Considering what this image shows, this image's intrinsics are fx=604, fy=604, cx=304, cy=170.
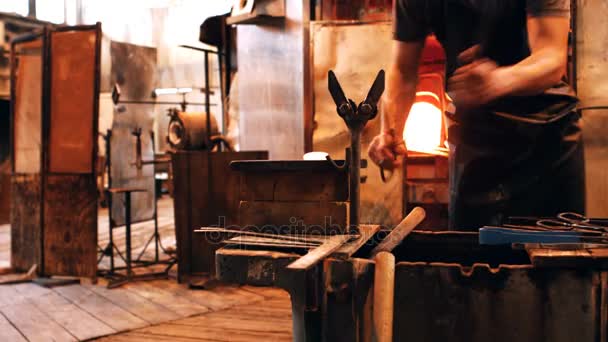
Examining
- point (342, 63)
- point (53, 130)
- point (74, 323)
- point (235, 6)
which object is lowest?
point (74, 323)

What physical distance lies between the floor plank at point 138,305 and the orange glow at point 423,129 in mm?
2300

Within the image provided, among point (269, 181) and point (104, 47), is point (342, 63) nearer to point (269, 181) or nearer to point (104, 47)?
point (269, 181)

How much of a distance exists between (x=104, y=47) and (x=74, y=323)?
8.17 metres

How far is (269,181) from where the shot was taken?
233cm

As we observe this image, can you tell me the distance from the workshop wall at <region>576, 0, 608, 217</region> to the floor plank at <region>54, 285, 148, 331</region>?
3.54 meters

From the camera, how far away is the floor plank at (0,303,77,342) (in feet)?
13.8

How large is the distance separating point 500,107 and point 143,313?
3213mm

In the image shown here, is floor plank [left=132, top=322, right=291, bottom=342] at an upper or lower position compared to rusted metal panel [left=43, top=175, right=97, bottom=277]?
lower

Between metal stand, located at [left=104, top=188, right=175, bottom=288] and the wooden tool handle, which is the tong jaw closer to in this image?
the wooden tool handle

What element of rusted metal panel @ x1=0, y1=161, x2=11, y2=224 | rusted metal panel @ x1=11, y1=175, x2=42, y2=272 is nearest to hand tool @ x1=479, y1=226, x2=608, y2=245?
rusted metal panel @ x1=11, y1=175, x2=42, y2=272

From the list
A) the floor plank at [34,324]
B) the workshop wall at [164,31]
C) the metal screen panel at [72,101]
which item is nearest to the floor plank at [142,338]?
the floor plank at [34,324]

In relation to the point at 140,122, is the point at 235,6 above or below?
above

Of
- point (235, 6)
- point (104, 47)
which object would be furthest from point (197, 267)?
point (104, 47)

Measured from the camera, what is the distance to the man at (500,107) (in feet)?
8.91
